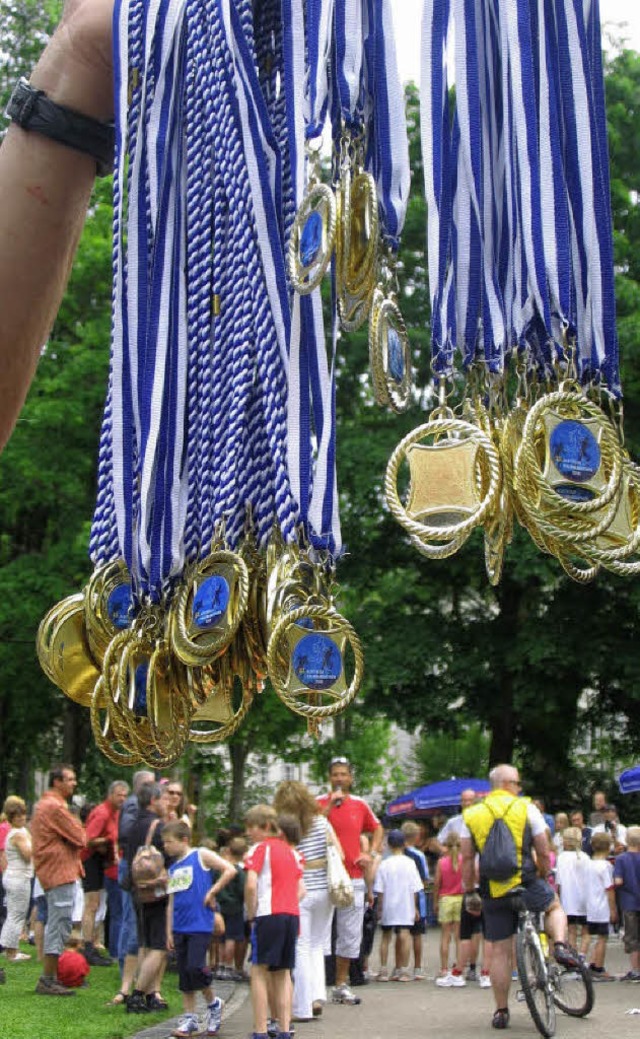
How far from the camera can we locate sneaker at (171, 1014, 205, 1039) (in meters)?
9.95

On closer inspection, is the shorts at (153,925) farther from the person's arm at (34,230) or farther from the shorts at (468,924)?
the person's arm at (34,230)

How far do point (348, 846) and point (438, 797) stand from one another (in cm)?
1112

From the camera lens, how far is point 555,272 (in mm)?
3125

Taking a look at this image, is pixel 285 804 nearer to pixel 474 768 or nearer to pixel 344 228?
pixel 344 228

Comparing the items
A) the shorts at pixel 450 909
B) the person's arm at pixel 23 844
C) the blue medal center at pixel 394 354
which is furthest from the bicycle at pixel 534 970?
the blue medal center at pixel 394 354

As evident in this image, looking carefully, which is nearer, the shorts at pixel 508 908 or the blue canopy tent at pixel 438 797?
the shorts at pixel 508 908

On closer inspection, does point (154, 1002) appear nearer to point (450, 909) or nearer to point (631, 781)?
point (450, 909)

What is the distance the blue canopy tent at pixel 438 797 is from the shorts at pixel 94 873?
9418 mm

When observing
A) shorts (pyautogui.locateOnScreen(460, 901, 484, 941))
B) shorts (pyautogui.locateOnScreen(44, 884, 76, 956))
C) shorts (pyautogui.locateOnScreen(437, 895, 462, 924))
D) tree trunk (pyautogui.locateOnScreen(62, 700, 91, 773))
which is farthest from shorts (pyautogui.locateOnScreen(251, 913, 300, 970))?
tree trunk (pyautogui.locateOnScreen(62, 700, 91, 773))

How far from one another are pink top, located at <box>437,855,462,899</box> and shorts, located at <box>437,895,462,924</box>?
9 cm

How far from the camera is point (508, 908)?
10422mm

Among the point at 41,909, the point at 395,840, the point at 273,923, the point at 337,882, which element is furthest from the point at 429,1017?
the point at 41,909

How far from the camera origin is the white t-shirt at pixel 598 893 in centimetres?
1473

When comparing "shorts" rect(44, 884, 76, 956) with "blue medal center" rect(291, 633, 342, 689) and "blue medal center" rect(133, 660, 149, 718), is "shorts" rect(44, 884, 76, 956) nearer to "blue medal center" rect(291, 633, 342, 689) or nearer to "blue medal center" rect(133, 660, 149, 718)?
"blue medal center" rect(133, 660, 149, 718)
